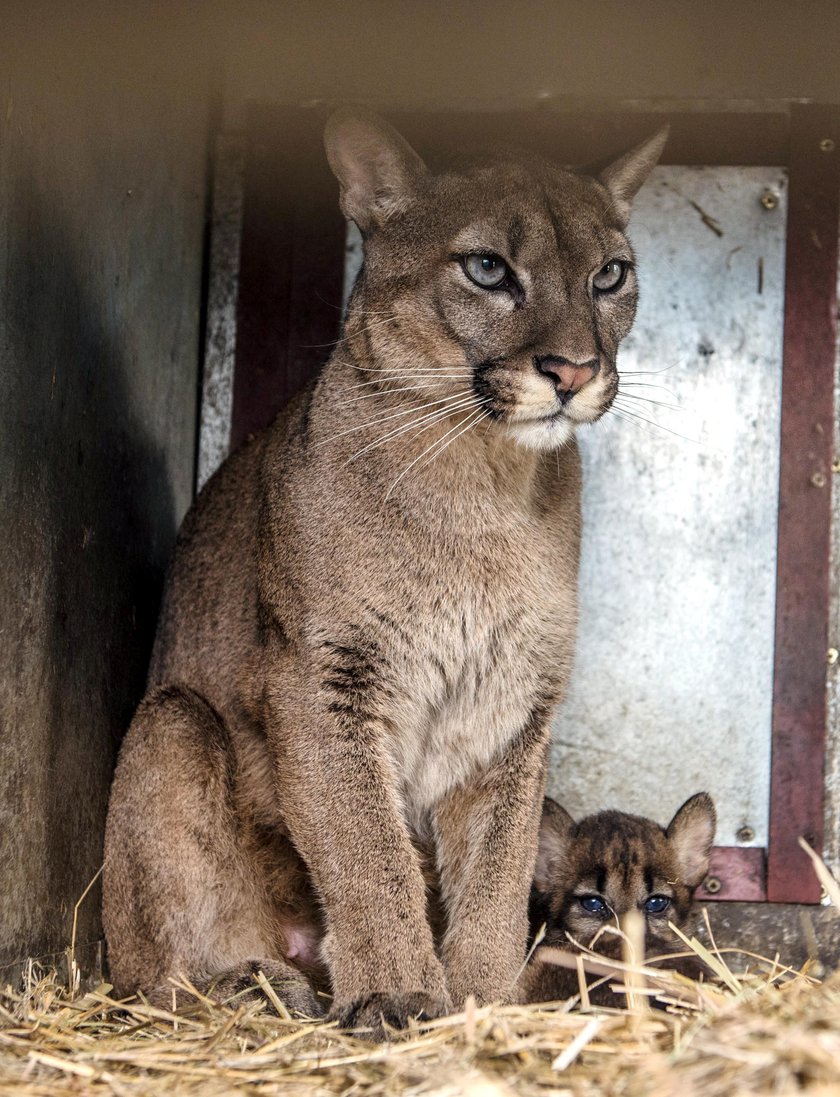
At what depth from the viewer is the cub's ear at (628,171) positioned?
193 inches

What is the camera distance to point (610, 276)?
180 inches

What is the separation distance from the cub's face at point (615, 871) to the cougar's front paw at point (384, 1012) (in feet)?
2.93

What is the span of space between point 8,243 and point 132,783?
1.82 m

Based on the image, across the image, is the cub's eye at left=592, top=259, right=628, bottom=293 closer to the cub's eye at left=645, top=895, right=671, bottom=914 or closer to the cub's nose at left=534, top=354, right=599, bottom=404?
the cub's nose at left=534, top=354, right=599, bottom=404

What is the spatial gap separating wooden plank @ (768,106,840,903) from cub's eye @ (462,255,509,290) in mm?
2096

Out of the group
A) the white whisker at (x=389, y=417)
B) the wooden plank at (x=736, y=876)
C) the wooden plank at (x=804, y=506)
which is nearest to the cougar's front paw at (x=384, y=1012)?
the white whisker at (x=389, y=417)

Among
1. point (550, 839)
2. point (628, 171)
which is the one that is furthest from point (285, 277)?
point (550, 839)

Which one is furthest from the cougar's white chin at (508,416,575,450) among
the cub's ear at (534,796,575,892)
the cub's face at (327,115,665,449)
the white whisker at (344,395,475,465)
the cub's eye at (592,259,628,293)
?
the cub's ear at (534,796,575,892)

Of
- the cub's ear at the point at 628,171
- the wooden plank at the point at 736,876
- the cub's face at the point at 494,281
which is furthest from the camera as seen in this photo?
the wooden plank at the point at 736,876

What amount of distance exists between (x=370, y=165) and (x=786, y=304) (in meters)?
2.24

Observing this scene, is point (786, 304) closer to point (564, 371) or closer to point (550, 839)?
point (564, 371)

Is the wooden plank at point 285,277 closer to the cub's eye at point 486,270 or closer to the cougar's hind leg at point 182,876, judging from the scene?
the cub's eye at point 486,270

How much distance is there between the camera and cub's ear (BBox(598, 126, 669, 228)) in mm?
4902

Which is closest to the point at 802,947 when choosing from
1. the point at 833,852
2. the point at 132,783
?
the point at 833,852
